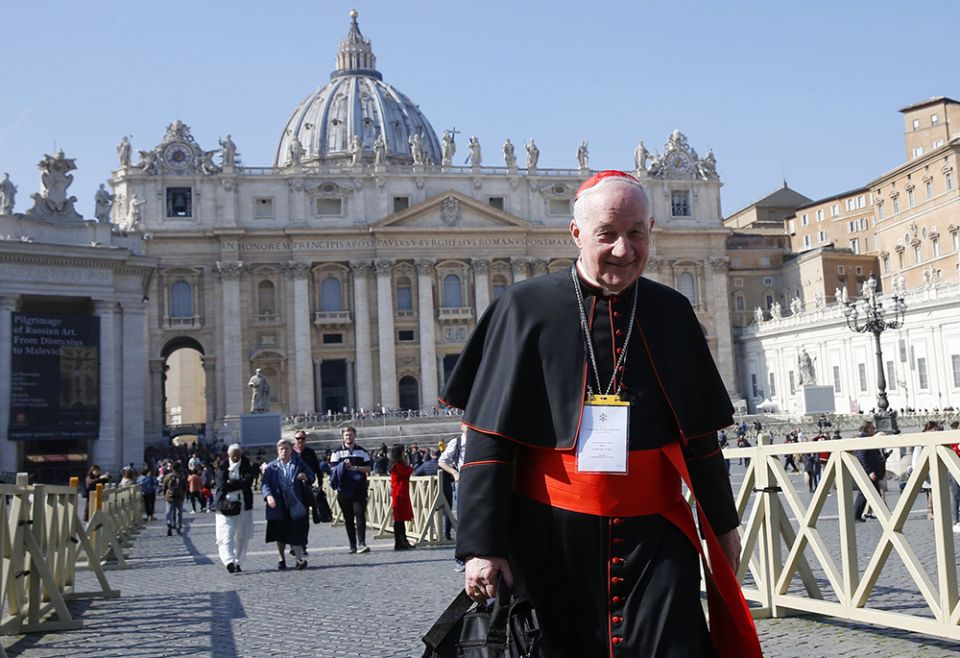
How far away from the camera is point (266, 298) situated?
2237 inches

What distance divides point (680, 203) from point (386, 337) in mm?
19914

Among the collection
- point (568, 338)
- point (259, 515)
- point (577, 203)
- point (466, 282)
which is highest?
point (466, 282)

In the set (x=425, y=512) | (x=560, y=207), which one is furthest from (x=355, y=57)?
(x=425, y=512)

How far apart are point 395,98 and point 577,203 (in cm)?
8621

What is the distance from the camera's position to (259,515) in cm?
2119

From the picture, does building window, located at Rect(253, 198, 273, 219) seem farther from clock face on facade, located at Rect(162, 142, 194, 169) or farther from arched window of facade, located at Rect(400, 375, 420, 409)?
arched window of facade, located at Rect(400, 375, 420, 409)

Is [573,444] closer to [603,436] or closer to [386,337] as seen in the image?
[603,436]

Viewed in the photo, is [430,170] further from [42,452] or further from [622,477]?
[622,477]

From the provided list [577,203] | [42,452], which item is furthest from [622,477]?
[42,452]

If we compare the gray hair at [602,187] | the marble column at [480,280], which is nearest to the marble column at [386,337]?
the marble column at [480,280]

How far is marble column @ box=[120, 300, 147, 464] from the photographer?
28.1 metres

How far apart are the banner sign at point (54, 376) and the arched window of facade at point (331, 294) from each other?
32.4 meters

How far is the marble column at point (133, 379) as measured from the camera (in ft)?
92.2

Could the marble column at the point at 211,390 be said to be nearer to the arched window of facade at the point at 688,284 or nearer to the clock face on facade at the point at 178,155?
the clock face on facade at the point at 178,155
